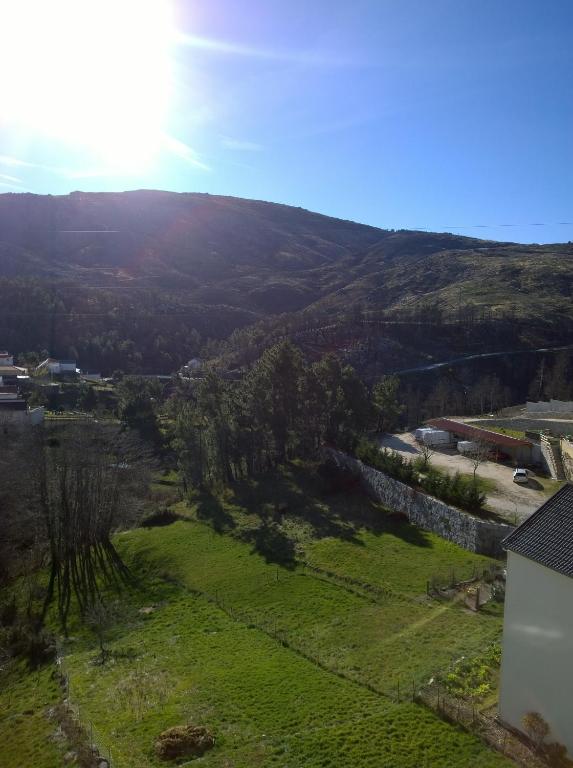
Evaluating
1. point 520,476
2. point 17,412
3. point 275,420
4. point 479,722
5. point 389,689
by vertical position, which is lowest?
point 389,689

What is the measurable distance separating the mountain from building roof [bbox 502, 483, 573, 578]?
5319 cm

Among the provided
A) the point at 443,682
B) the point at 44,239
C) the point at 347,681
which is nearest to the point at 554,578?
the point at 443,682

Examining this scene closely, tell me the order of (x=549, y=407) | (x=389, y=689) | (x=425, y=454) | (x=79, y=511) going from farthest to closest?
1. (x=549, y=407)
2. (x=425, y=454)
3. (x=79, y=511)
4. (x=389, y=689)

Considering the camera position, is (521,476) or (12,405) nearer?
(521,476)

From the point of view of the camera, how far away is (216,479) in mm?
32812

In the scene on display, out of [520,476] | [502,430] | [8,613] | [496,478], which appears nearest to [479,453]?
[496,478]

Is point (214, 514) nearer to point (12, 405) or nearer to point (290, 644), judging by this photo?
point (290, 644)

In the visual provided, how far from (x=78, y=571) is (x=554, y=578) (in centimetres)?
2023

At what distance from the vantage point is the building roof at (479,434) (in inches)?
1241

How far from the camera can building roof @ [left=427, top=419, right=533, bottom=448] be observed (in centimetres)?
3152

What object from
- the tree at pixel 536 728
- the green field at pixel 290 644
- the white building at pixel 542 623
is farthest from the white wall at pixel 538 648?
the green field at pixel 290 644

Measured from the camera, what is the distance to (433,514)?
23.2 metres

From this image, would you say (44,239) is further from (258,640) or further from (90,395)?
(258,640)

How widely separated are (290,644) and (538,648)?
7166 mm
